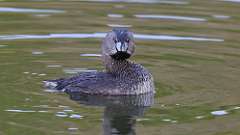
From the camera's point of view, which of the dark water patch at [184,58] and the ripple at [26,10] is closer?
the dark water patch at [184,58]

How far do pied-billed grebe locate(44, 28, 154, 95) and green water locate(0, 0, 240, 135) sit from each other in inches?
10.3

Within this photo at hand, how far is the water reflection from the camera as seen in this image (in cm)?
1141

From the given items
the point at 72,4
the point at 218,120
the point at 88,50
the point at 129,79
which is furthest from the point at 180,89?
the point at 72,4

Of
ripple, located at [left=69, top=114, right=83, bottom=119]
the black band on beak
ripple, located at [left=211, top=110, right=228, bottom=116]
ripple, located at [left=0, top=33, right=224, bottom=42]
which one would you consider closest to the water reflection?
ripple, located at [left=69, top=114, right=83, bottom=119]

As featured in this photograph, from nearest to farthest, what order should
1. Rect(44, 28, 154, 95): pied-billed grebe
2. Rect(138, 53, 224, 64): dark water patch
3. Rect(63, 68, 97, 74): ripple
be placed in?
Rect(44, 28, 154, 95): pied-billed grebe → Rect(63, 68, 97, 74): ripple → Rect(138, 53, 224, 64): dark water patch

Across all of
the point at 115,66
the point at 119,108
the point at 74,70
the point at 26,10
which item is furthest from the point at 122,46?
the point at 26,10

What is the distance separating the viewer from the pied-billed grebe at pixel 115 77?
42.6 feet

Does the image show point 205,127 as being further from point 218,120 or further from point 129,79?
point 129,79

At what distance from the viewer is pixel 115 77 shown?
1332 cm

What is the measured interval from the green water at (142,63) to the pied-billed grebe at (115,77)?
26cm

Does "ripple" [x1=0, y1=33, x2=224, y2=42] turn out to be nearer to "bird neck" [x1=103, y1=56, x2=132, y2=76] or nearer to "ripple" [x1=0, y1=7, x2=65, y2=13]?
"ripple" [x1=0, y1=7, x2=65, y2=13]

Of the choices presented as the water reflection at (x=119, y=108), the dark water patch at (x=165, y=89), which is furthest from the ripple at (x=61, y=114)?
the dark water patch at (x=165, y=89)

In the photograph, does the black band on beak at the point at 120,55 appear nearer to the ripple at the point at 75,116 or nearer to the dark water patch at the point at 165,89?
the dark water patch at the point at 165,89

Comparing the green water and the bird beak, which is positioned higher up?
the bird beak
